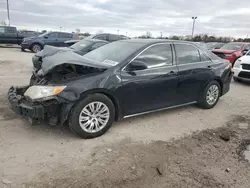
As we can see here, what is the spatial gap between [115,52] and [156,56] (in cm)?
80

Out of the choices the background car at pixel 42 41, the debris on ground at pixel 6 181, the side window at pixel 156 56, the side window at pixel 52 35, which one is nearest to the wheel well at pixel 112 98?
the side window at pixel 156 56

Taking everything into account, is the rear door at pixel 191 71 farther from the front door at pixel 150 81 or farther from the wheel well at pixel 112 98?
the wheel well at pixel 112 98

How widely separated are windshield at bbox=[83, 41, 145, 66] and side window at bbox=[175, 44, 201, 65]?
882mm

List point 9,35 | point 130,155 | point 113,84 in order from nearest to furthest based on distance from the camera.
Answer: point 130,155 → point 113,84 → point 9,35

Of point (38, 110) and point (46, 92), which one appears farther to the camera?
point (46, 92)

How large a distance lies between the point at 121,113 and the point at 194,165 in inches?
57.8

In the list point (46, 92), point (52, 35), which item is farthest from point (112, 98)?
point (52, 35)

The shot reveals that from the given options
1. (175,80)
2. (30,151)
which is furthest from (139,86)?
(30,151)

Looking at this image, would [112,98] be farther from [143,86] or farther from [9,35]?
[9,35]

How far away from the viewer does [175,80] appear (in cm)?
455

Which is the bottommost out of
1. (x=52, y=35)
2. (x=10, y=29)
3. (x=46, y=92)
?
(x=46, y=92)

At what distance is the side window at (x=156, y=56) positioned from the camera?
13.7ft

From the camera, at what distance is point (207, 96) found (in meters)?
5.35

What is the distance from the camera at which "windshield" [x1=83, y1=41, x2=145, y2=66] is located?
412 cm
